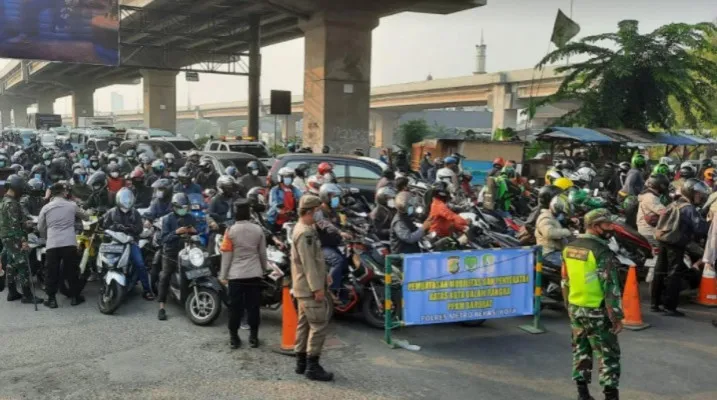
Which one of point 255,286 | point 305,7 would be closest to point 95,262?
point 255,286

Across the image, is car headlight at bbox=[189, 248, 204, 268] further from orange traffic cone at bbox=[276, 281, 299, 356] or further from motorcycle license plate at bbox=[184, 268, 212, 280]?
orange traffic cone at bbox=[276, 281, 299, 356]

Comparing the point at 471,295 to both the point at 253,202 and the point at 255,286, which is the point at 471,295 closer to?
the point at 255,286

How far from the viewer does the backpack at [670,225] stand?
8234 mm

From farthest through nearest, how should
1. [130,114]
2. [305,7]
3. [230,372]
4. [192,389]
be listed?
[130,114]
[305,7]
[230,372]
[192,389]

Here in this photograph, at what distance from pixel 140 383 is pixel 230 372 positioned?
79 cm

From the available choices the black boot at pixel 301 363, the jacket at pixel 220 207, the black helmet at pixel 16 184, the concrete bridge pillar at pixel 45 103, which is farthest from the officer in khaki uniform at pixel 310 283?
the concrete bridge pillar at pixel 45 103

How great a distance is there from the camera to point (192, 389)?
5.71 metres

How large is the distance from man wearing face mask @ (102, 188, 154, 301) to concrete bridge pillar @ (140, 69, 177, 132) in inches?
1680

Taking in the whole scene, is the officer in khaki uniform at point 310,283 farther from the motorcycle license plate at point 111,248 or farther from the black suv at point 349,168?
the black suv at point 349,168

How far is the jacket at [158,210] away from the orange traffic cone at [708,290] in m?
7.18

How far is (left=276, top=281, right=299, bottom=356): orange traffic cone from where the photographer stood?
6.65 metres

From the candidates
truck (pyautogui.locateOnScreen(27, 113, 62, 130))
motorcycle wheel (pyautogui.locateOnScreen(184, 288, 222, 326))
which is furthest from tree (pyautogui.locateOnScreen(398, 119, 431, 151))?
truck (pyautogui.locateOnScreen(27, 113, 62, 130))

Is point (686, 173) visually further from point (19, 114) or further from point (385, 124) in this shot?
point (19, 114)

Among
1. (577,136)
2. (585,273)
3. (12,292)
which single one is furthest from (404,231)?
(577,136)
